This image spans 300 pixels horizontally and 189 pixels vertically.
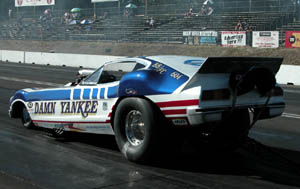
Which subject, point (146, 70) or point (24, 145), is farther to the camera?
point (24, 145)

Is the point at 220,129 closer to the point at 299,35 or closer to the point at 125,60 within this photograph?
the point at 125,60

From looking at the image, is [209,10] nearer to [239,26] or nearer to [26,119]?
[239,26]

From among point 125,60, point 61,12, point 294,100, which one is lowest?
point 294,100

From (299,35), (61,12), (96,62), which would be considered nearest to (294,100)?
(299,35)

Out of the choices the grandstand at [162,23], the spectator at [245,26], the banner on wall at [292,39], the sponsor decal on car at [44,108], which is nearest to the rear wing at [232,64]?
the sponsor decal on car at [44,108]

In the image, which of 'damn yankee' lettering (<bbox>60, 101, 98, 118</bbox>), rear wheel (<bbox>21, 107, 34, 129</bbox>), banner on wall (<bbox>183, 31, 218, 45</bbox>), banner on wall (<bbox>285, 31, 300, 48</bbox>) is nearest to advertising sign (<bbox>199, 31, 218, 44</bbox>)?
banner on wall (<bbox>183, 31, 218, 45</bbox>)

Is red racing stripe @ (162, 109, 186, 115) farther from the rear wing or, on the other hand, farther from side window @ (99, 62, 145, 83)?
side window @ (99, 62, 145, 83)

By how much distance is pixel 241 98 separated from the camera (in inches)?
229

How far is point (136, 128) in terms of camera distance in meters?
6.14

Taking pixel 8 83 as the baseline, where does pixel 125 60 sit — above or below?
above

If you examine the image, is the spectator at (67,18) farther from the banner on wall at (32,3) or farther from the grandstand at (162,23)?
the banner on wall at (32,3)

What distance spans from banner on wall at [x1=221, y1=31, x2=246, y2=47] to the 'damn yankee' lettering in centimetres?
2592

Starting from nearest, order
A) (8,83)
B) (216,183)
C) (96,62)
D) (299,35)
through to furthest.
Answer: (216,183) → (8,83) → (299,35) → (96,62)

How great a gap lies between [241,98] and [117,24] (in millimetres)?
39163
